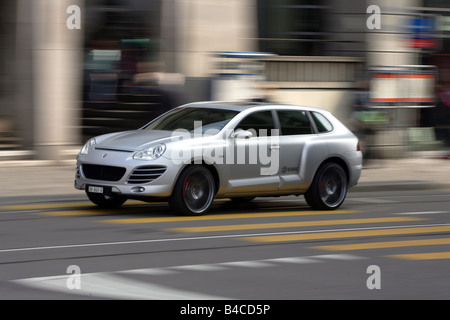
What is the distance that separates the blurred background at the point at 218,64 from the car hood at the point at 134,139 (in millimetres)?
5203

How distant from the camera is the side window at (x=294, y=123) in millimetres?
11872

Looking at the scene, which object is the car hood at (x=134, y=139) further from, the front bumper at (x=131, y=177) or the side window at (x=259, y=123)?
the side window at (x=259, y=123)

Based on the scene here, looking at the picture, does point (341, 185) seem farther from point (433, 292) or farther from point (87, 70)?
point (87, 70)

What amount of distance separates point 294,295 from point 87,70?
38.6ft

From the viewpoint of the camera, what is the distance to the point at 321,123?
488 inches

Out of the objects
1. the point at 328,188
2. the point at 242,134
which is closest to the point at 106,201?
the point at 242,134

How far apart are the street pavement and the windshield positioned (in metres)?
2.09

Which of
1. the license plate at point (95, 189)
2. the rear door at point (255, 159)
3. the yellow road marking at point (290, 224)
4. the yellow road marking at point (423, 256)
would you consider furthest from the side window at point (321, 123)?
the yellow road marking at point (423, 256)

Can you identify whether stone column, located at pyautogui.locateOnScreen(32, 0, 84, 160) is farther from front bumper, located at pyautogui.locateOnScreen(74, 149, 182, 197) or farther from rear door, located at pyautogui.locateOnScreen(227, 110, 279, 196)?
front bumper, located at pyautogui.locateOnScreen(74, 149, 182, 197)

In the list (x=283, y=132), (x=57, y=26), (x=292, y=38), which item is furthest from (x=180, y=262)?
(x=292, y=38)

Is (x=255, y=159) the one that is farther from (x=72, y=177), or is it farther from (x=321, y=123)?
(x=72, y=177)

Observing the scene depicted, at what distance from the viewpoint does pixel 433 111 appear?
21469mm
